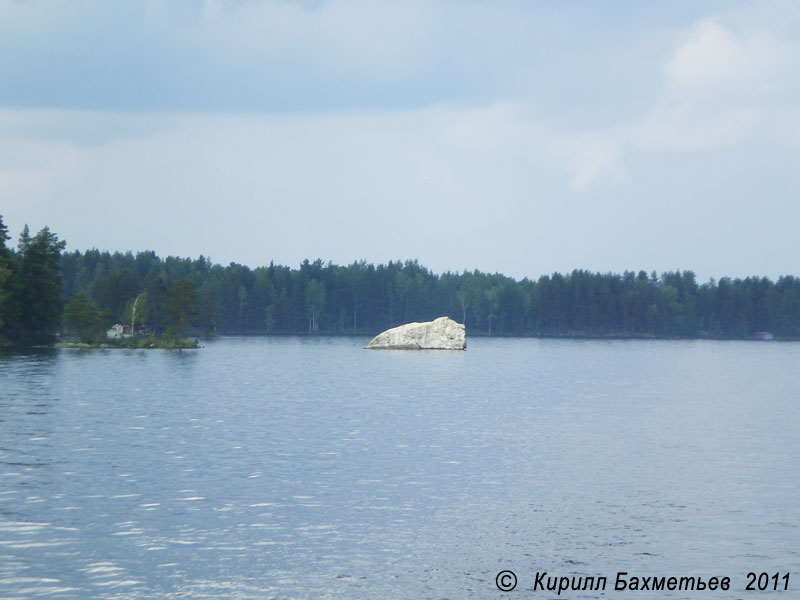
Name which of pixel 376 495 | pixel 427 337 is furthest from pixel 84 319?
pixel 376 495

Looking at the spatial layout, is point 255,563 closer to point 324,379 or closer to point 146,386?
point 146,386

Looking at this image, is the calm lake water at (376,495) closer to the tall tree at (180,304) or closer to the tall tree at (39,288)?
the tall tree at (39,288)

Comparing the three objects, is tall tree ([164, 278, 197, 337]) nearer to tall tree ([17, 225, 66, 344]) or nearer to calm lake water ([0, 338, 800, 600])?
tall tree ([17, 225, 66, 344])

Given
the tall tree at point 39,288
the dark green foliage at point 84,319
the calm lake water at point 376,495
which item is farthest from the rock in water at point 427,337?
the calm lake water at point 376,495

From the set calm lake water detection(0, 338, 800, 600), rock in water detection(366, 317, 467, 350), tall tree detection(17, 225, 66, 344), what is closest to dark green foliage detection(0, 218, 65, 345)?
tall tree detection(17, 225, 66, 344)

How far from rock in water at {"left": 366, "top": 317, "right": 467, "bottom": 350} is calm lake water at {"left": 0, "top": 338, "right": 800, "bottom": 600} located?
98.5 m

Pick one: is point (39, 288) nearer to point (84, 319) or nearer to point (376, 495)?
point (84, 319)

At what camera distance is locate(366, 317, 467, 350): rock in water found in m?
157

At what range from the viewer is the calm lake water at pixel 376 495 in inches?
723

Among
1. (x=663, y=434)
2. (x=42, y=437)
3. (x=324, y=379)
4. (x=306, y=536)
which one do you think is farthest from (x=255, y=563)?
(x=324, y=379)

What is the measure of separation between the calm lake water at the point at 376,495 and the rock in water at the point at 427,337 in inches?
3877

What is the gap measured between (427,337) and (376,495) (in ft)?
432

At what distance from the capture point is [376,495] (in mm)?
26172

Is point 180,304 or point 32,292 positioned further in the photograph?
point 180,304
